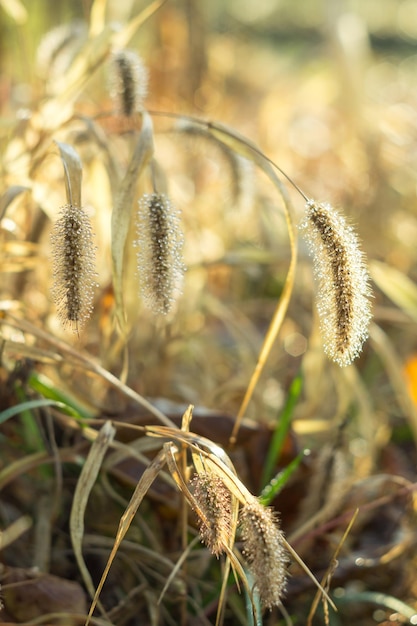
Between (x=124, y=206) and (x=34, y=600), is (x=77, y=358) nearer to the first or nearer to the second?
(x=124, y=206)

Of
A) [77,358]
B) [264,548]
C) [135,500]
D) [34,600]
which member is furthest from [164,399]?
[264,548]

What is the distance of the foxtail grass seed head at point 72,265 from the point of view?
3.73 ft

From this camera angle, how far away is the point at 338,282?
1173 millimetres

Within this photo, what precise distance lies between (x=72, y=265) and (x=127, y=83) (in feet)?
1.80

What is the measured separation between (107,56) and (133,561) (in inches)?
40.4

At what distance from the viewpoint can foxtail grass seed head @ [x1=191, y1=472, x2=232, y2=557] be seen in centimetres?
118

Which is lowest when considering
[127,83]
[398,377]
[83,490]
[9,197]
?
[83,490]

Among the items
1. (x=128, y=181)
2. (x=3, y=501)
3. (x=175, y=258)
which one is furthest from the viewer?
(x=3, y=501)

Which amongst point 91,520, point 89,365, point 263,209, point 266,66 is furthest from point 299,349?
point 266,66

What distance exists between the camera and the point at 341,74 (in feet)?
10.8

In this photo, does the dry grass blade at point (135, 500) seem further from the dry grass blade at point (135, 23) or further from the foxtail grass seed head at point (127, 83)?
the dry grass blade at point (135, 23)

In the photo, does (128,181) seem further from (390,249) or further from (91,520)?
(390,249)

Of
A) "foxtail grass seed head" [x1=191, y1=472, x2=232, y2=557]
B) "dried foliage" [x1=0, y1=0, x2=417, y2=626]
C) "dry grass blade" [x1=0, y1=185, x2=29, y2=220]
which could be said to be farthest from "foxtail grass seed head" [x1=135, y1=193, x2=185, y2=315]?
"dry grass blade" [x1=0, y1=185, x2=29, y2=220]

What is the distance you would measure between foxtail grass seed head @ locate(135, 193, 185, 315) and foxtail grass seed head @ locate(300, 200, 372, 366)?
20 cm
